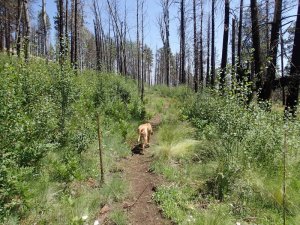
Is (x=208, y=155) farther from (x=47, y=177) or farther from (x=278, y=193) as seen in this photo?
(x=47, y=177)

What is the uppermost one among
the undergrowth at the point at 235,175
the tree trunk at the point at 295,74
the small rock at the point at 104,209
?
the tree trunk at the point at 295,74

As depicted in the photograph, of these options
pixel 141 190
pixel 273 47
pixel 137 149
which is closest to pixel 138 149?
pixel 137 149

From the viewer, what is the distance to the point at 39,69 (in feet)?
26.2

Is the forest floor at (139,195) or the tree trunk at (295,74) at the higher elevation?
the tree trunk at (295,74)

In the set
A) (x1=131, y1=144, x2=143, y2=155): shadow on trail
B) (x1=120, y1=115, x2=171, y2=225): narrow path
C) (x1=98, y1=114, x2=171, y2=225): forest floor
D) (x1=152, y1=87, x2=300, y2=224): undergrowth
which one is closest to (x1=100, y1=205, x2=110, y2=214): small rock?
(x1=98, y1=114, x2=171, y2=225): forest floor

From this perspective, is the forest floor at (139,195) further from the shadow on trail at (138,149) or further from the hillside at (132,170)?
the shadow on trail at (138,149)

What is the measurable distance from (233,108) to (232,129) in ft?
1.52

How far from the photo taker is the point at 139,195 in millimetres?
5035

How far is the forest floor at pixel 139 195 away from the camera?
428cm

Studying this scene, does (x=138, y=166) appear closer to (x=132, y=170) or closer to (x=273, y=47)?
(x=132, y=170)

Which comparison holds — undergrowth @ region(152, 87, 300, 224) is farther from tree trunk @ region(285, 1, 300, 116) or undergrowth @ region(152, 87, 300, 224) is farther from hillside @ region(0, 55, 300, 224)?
tree trunk @ region(285, 1, 300, 116)

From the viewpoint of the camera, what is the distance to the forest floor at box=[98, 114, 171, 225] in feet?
14.0

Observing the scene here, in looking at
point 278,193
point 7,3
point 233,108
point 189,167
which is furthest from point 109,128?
point 7,3

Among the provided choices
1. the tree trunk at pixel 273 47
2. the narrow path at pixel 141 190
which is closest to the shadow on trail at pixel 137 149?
the narrow path at pixel 141 190
